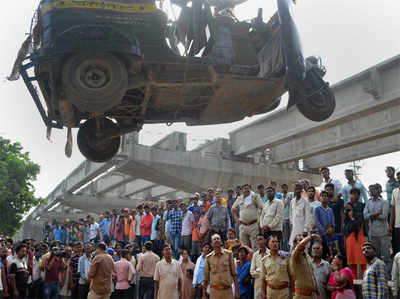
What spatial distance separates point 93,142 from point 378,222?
18.3 ft

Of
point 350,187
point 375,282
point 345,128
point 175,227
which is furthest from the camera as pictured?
point 345,128

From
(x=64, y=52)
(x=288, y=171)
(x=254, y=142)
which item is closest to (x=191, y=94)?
(x=64, y=52)

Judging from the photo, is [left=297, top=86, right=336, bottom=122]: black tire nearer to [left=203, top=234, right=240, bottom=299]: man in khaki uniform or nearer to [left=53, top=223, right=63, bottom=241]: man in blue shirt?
[left=203, top=234, right=240, bottom=299]: man in khaki uniform

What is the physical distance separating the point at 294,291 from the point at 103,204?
89.5 ft

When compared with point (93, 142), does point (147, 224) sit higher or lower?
lower

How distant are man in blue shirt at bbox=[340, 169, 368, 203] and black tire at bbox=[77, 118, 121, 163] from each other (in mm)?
4676

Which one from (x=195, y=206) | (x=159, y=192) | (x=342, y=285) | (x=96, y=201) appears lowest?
(x=342, y=285)

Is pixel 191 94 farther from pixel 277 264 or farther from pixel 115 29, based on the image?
pixel 277 264

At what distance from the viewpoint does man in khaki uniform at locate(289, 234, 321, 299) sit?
7008 mm

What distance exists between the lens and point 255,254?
830 centimetres

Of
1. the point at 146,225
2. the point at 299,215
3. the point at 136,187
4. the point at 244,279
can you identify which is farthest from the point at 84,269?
the point at 136,187

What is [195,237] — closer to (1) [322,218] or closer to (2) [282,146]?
(1) [322,218]

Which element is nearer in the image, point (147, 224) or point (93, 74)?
point (93, 74)

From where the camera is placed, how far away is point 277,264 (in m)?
7.52
